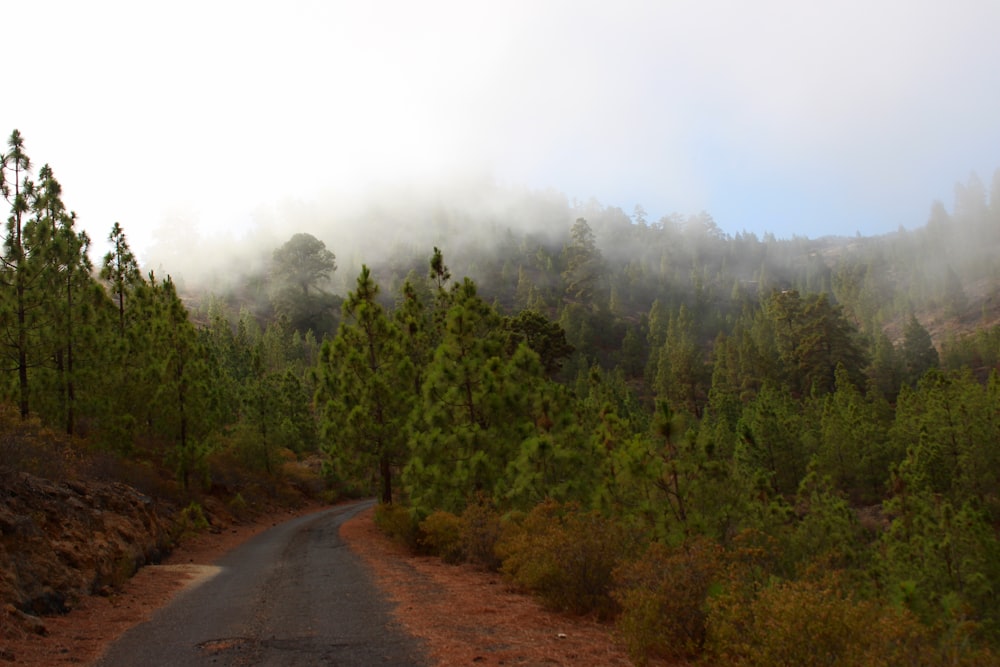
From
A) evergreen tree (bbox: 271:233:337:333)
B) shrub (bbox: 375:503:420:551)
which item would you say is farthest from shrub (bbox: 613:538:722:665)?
evergreen tree (bbox: 271:233:337:333)

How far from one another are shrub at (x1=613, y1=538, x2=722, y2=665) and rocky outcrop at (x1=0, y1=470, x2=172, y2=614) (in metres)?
8.47

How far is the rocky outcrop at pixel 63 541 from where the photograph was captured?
9734mm

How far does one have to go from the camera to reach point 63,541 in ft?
38.0

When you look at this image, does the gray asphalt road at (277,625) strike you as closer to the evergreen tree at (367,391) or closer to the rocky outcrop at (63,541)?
the rocky outcrop at (63,541)

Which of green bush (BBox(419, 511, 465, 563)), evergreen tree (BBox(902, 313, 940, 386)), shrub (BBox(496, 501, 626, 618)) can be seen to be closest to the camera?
shrub (BBox(496, 501, 626, 618))

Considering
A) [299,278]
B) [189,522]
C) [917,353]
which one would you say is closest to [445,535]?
[189,522]

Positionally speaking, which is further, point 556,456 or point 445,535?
point 556,456

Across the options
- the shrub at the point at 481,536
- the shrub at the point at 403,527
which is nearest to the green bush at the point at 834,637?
the shrub at the point at 481,536

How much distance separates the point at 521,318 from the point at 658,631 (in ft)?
127

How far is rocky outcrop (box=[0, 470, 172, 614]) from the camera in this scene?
9734 millimetres

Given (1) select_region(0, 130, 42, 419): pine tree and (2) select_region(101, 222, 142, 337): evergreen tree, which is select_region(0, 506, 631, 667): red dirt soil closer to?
(1) select_region(0, 130, 42, 419): pine tree

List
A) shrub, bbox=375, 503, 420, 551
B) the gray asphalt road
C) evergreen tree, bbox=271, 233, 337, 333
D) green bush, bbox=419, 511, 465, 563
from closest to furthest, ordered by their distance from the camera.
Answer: the gray asphalt road, green bush, bbox=419, 511, 465, 563, shrub, bbox=375, 503, 420, 551, evergreen tree, bbox=271, 233, 337, 333

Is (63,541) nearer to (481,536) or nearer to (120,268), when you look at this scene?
(481,536)

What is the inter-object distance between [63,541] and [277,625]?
5.50 metres
